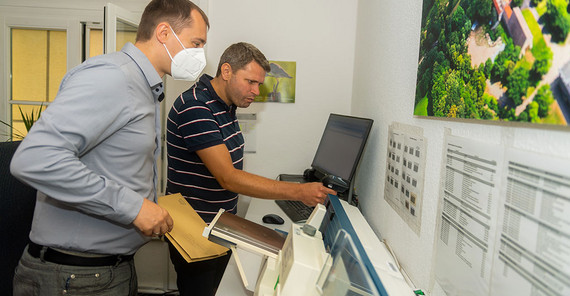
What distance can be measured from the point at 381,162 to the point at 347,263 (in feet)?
2.75

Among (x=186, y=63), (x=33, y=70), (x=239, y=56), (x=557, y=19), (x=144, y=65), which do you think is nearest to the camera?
(x=557, y=19)

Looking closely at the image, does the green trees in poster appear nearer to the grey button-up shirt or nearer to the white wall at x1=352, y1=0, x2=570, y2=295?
the white wall at x1=352, y1=0, x2=570, y2=295

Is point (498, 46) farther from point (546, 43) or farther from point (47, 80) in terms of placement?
point (47, 80)

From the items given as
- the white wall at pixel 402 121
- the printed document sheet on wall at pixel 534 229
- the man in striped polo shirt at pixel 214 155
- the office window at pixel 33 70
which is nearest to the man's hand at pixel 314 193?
the man in striped polo shirt at pixel 214 155

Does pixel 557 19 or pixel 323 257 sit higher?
pixel 557 19

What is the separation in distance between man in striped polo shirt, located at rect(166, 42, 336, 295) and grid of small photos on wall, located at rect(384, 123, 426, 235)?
27cm

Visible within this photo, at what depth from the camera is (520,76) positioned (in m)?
0.50

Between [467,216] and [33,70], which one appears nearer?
[467,216]

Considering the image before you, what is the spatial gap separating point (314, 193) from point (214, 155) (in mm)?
447

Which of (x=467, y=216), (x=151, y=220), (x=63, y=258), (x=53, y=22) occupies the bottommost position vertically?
(x=63, y=258)

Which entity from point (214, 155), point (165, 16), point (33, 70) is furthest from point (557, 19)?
point (33, 70)

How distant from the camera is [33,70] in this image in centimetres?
281

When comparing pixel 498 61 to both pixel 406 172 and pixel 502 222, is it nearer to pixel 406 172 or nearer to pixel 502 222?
pixel 502 222

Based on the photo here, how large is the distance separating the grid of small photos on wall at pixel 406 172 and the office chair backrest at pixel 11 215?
4.20 feet
